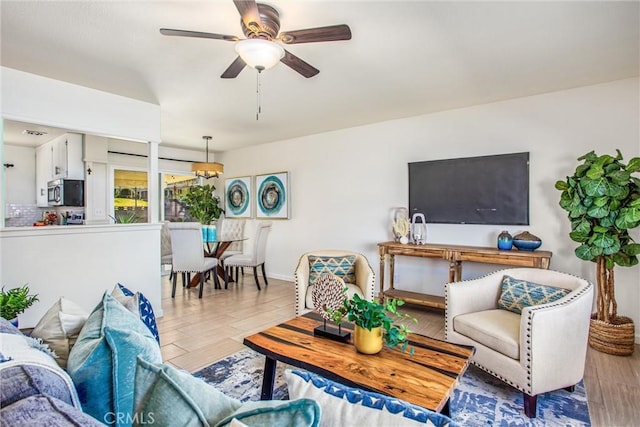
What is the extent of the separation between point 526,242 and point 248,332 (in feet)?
9.82

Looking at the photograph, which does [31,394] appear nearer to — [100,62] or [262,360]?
[262,360]

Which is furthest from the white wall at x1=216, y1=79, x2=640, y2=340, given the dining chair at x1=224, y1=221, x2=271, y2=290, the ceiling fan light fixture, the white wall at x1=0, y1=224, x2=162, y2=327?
the ceiling fan light fixture

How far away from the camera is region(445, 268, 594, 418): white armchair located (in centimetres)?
195

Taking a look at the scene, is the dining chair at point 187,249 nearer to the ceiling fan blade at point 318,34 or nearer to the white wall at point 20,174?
the ceiling fan blade at point 318,34

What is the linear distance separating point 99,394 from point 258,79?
2.80 m

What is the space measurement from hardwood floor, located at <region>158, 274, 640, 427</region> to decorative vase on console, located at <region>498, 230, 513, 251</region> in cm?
106

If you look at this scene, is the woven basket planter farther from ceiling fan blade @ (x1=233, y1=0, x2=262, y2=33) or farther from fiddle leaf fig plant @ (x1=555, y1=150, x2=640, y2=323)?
ceiling fan blade @ (x1=233, y1=0, x2=262, y2=33)

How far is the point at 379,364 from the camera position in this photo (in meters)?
1.69

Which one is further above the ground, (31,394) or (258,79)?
(258,79)

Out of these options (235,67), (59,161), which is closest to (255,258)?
(235,67)

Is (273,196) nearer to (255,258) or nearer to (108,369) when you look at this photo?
(255,258)

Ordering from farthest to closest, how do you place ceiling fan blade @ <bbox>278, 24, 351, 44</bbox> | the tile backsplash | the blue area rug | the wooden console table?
1. the tile backsplash
2. the wooden console table
3. the blue area rug
4. ceiling fan blade @ <bbox>278, 24, 351, 44</bbox>

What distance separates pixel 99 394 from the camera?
943 millimetres

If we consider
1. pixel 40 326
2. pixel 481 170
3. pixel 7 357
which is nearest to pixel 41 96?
pixel 40 326
